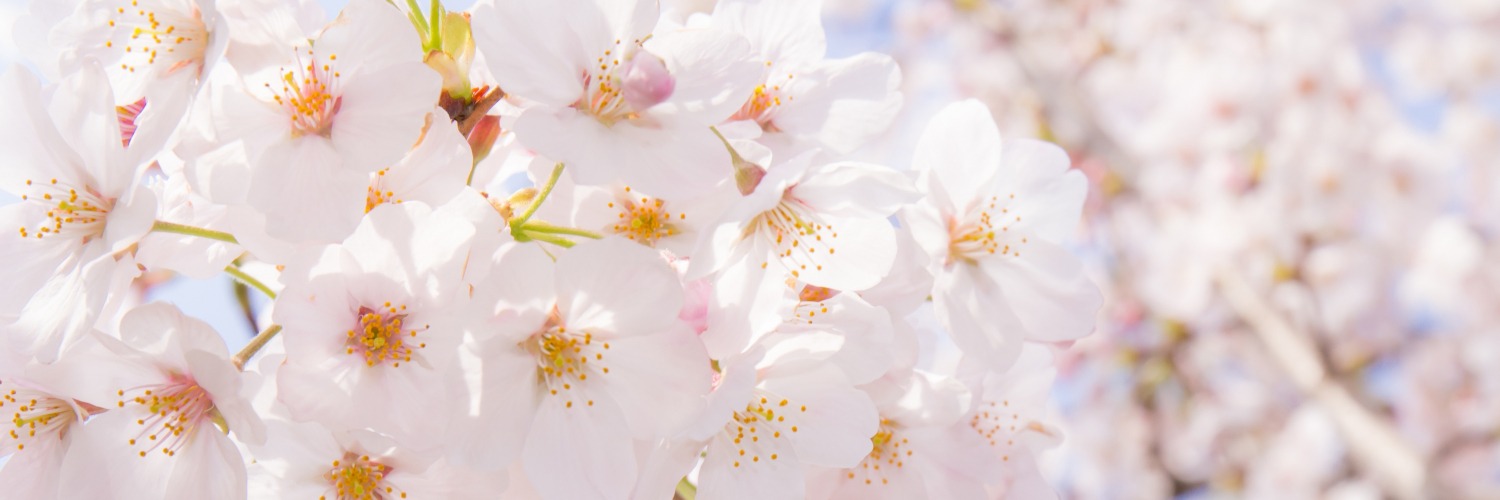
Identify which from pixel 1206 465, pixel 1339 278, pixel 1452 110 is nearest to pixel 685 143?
pixel 1339 278

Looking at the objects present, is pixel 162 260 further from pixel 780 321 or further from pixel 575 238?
pixel 780 321

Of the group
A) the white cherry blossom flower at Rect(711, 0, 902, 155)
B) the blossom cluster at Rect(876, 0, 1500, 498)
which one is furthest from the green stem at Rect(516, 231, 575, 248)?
the blossom cluster at Rect(876, 0, 1500, 498)

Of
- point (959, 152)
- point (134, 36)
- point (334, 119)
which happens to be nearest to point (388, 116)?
point (334, 119)

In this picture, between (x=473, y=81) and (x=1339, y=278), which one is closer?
(x=473, y=81)

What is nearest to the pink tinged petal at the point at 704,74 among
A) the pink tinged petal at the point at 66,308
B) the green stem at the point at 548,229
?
the green stem at the point at 548,229

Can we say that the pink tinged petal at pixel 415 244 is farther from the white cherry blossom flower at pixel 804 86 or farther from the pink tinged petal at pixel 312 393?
the white cherry blossom flower at pixel 804 86

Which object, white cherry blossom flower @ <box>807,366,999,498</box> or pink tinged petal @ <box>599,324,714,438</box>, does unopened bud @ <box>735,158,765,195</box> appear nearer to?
pink tinged petal @ <box>599,324,714,438</box>

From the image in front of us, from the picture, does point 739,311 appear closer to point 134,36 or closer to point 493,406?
point 493,406

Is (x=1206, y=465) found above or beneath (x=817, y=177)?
beneath
